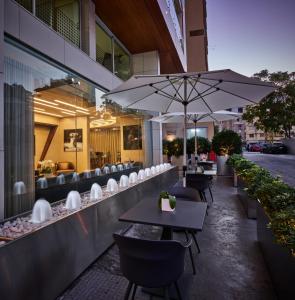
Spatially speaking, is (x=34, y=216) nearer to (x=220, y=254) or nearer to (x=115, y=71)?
(x=220, y=254)

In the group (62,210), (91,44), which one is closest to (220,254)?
(62,210)

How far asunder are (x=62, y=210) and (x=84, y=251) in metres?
0.60

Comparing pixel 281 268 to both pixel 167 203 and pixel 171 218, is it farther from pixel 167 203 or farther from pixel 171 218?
pixel 167 203

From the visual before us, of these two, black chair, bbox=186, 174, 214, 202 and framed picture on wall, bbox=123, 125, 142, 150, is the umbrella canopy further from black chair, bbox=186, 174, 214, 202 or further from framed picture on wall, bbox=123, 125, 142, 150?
black chair, bbox=186, 174, 214, 202

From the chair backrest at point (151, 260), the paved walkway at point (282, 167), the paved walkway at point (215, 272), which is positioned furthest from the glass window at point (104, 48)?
the paved walkway at point (282, 167)

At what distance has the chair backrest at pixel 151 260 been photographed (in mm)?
1797

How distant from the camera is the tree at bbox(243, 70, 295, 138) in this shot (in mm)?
24359

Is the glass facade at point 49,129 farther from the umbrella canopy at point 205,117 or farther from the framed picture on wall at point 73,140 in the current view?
the umbrella canopy at point 205,117

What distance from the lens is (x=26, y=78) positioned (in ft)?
11.7

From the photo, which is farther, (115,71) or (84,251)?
(115,71)

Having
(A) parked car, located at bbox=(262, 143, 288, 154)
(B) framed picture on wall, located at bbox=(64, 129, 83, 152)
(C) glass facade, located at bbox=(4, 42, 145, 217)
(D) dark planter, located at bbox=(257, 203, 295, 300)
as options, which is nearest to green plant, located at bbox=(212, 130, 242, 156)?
(C) glass facade, located at bbox=(4, 42, 145, 217)

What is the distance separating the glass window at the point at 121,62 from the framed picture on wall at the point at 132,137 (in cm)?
184

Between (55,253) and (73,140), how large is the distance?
3.18 metres

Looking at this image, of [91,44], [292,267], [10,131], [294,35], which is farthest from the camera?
[294,35]
